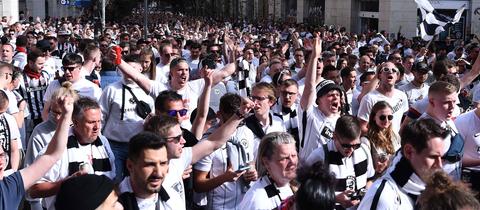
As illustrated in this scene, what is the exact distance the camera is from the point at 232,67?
8086 mm

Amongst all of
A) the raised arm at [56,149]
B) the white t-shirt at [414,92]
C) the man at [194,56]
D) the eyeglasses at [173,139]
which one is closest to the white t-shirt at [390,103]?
the white t-shirt at [414,92]

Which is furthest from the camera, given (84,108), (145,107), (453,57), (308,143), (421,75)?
(453,57)

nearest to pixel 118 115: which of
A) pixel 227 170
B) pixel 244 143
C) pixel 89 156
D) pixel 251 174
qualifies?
pixel 244 143

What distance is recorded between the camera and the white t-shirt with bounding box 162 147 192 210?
15.0 ft

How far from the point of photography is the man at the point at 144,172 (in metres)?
4.16

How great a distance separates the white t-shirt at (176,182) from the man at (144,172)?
269 mm

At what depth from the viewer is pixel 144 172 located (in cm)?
416

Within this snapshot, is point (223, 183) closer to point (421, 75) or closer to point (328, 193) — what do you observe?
point (328, 193)

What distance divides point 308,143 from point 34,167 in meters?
2.85

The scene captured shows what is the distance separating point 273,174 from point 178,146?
0.78 m

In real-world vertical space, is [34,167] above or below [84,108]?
below

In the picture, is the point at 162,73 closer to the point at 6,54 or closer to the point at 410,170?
the point at 6,54

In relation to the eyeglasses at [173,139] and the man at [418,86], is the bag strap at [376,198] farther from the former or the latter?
the man at [418,86]

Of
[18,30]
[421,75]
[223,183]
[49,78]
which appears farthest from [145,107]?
[18,30]
